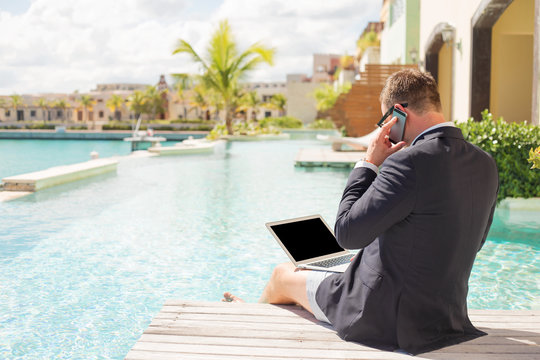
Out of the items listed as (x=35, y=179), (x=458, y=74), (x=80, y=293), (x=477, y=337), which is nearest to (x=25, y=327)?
(x=80, y=293)

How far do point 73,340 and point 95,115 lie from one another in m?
74.0

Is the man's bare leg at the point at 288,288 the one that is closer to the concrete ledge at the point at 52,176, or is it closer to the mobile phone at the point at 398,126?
the mobile phone at the point at 398,126

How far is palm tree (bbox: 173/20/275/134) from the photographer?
81.7 ft

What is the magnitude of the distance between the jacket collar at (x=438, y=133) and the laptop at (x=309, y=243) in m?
0.85

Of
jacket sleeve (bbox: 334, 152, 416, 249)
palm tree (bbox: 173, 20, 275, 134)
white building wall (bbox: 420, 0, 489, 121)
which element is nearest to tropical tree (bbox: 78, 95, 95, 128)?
palm tree (bbox: 173, 20, 275, 134)

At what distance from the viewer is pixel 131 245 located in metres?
5.68

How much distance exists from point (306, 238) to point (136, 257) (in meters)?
2.87

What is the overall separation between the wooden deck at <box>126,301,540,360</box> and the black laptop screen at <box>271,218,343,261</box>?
0.27 m

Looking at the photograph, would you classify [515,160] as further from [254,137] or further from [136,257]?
[254,137]

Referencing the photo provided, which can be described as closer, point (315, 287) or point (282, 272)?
point (315, 287)

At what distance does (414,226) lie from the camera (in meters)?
1.87

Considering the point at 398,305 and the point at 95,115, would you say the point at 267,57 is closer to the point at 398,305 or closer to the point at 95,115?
the point at 398,305

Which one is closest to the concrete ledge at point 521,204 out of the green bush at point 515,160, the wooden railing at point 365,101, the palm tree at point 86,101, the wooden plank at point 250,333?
the green bush at point 515,160

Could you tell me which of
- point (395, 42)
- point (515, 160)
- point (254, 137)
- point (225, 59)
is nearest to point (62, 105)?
point (225, 59)
